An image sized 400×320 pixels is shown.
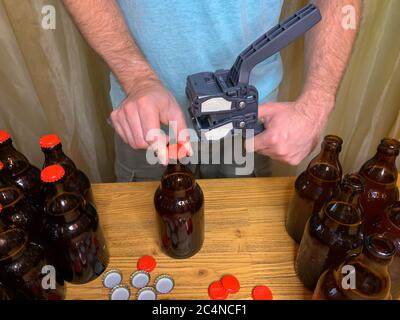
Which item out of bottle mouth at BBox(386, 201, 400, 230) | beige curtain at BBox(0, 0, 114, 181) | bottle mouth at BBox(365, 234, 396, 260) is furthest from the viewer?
beige curtain at BBox(0, 0, 114, 181)

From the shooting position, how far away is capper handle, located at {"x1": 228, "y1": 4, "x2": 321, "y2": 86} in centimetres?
53

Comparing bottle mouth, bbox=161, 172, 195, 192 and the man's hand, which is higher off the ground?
the man's hand

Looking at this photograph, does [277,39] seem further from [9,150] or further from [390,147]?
[9,150]

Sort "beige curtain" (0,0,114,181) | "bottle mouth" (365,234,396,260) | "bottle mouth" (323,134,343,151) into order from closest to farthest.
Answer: "bottle mouth" (365,234,396,260), "bottle mouth" (323,134,343,151), "beige curtain" (0,0,114,181)

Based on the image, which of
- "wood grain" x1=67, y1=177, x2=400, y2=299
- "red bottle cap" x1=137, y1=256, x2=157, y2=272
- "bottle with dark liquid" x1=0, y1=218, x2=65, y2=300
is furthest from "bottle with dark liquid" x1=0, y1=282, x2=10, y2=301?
"red bottle cap" x1=137, y1=256, x2=157, y2=272

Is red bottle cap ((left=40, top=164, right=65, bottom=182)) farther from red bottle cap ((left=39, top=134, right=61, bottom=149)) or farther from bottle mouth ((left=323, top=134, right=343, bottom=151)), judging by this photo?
bottle mouth ((left=323, top=134, right=343, bottom=151))

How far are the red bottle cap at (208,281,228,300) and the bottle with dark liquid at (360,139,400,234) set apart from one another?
278mm

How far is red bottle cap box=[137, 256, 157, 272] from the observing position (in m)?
0.65

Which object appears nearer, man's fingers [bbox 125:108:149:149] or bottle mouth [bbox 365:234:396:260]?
bottle mouth [bbox 365:234:396:260]

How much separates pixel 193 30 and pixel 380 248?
0.54m

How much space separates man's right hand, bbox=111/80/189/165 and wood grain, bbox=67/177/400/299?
19 centimetres

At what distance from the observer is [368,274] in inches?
19.1

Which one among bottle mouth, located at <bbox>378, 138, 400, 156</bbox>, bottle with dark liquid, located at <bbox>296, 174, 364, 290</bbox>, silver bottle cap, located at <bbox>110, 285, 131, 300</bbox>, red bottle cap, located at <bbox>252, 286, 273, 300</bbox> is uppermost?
bottle mouth, located at <bbox>378, 138, 400, 156</bbox>

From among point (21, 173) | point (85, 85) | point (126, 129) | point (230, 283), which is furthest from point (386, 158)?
point (85, 85)
